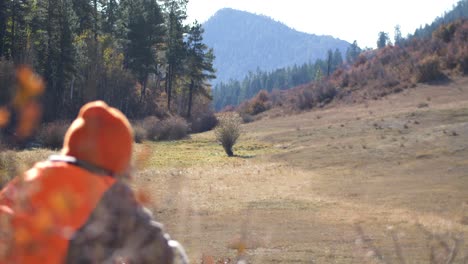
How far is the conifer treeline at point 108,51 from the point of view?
25906 millimetres

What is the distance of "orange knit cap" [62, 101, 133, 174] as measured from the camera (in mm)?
1917

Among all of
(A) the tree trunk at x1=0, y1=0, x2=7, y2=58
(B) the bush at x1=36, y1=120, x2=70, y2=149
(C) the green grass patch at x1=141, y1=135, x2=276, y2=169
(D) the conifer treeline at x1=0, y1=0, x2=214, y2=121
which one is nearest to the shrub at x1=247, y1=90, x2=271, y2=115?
(D) the conifer treeline at x1=0, y1=0, x2=214, y2=121

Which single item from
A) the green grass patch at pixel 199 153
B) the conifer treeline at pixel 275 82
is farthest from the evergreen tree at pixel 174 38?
the conifer treeline at pixel 275 82

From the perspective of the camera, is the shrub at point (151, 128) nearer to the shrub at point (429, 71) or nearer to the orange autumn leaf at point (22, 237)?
the shrub at point (429, 71)

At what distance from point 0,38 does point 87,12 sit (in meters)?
14.6

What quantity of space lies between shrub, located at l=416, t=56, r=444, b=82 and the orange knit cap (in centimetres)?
4082

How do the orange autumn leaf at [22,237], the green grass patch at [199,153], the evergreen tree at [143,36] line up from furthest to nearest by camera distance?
the evergreen tree at [143,36] → the green grass patch at [199,153] → the orange autumn leaf at [22,237]

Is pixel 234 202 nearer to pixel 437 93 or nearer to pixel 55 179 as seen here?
pixel 55 179

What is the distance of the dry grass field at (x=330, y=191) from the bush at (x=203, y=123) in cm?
1384

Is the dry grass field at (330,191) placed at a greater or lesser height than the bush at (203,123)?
lesser

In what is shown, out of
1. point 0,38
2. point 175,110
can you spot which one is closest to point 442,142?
point 0,38

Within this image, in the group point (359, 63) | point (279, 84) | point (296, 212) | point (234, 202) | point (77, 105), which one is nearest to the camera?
point (296, 212)

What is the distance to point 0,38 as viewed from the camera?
28156mm

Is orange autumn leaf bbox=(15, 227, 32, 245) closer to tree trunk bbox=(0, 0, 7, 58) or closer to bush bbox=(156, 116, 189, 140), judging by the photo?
tree trunk bbox=(0, 0, 7, 58)
